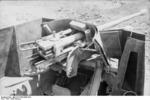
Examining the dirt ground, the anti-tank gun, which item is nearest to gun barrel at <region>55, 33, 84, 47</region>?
the anti-tank gun

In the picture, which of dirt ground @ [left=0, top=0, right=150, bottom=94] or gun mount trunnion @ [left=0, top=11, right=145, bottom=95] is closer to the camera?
gun mount trunnion @ [left=0, top=11, right=145, bottom=95]

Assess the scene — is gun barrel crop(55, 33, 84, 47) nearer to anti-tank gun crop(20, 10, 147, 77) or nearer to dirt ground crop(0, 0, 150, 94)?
anti-tank gun crop(20, 10, 147, 77)

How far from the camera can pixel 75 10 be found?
5219mm

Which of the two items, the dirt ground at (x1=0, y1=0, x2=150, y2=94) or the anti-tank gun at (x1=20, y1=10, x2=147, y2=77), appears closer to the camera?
the anti-tank gun at (x1=20, y1=10, x2=147, y2=77)

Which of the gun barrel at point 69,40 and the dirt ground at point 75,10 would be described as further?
the dirt ground at point 75,10

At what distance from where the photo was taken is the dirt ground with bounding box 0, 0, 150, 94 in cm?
481

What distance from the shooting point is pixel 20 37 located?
257 centimetres

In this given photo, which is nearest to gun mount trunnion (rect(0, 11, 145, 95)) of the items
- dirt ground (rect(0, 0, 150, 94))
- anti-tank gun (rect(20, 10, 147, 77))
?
anti-tank gun (rect(20, 10, 147, 77))

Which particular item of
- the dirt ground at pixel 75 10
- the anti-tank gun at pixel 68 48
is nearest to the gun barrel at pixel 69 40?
the anti-tank gun at pixel 68 48

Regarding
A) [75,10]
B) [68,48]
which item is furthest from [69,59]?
[75,10]

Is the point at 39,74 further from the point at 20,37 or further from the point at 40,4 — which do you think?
the point at 40,4

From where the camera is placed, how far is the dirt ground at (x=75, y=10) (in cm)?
481

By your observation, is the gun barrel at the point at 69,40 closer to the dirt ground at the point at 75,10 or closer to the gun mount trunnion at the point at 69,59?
the gun mount trunnion at the point at 69,59

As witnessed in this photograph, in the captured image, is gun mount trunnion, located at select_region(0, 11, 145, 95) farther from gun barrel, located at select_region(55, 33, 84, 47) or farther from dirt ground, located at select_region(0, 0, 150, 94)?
dirt ground, located at select_region(0, 0, 150, 94)
